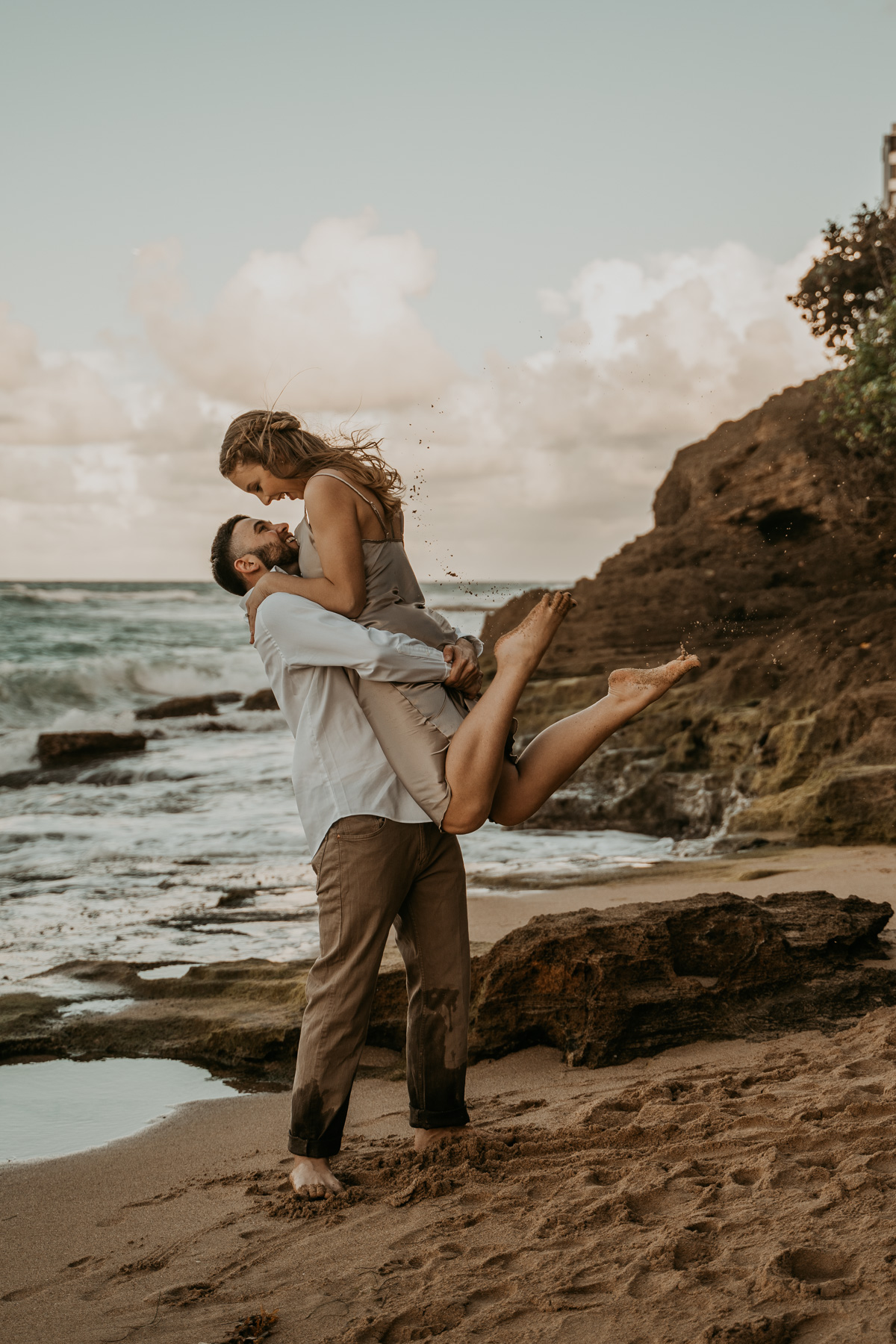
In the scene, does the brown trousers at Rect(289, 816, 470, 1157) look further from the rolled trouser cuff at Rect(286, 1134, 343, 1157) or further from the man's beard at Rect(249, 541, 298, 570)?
the man's beard at Rect(249, 541, 298, 570)

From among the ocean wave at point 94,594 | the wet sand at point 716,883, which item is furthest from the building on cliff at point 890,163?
the ocean wave at point 94,594

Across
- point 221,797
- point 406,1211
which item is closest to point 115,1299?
point 406,1211

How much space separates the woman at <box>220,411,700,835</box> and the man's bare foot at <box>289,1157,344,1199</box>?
0.93m

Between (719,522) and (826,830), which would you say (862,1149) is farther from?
(719,522)

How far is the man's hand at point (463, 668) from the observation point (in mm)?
2973

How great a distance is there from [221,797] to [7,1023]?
7.79 m

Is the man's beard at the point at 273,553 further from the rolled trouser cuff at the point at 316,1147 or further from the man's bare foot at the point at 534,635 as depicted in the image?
the rolled trouser cuff at the point at 316,1147

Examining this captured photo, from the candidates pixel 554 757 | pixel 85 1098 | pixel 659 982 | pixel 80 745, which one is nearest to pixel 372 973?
pixel 554 757

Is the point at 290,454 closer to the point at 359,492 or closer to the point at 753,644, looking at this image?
the point at 359,492

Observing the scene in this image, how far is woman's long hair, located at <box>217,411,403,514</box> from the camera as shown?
3035mm

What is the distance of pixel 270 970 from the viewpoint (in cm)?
517

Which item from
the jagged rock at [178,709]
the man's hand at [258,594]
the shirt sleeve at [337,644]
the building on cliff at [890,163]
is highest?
the building on cliff at [890,163]

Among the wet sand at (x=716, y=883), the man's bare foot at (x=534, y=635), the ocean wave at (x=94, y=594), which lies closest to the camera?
the man's bare foot at (x=534, y=635)

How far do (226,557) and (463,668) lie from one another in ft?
2.53
